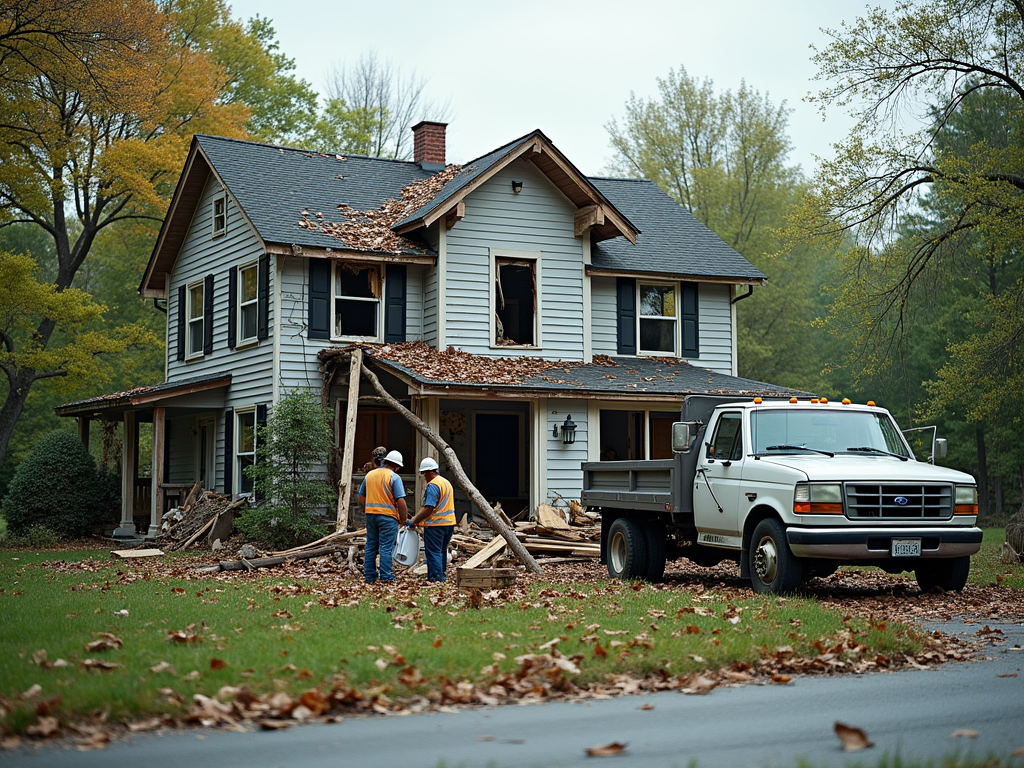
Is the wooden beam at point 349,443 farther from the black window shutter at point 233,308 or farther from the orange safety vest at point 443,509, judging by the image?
the orange safety vest at point 443,509

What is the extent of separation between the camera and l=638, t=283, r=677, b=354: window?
2647 centimetres

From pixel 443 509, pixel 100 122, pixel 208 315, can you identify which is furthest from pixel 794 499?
pixel 100 122

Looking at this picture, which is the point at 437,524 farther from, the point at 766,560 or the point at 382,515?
the point at 766,560

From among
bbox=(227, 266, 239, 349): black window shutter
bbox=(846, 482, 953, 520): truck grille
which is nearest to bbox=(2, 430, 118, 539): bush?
bbox=(227, 266, 239, 349): black window shutter

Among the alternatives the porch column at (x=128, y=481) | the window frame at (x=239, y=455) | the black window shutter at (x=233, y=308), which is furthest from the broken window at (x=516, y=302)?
the porch column at (x=128, y=481)

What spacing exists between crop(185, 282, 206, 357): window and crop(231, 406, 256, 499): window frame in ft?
9.91

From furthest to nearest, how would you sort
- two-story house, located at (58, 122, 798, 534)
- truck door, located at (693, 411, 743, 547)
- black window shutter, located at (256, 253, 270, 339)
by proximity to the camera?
1. black window shutter, located at (256, 253, 270, 339)
2. two-story house, located at (58, 122, 798, 534)
3. truck door, located at (693, 411, 743, 547)

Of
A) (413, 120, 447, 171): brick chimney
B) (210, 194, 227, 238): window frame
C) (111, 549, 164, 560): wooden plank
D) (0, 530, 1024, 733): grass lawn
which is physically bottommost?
(111, 549, 164, 560): wooden plank

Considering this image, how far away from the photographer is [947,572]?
1379 cm

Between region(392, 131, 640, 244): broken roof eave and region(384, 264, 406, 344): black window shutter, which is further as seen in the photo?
region(384, 264, 406, 344): black window shutter

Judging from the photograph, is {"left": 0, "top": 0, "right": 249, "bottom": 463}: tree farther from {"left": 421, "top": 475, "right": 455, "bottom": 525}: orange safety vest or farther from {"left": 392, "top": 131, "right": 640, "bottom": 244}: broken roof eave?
{"left": 421, "top": 475, "right": 455, "bottom": 525}: orange safety vest

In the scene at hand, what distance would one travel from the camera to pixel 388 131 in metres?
45.4

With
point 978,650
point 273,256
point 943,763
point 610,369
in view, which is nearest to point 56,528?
point 273,256

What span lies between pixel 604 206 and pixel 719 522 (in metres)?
11.7
